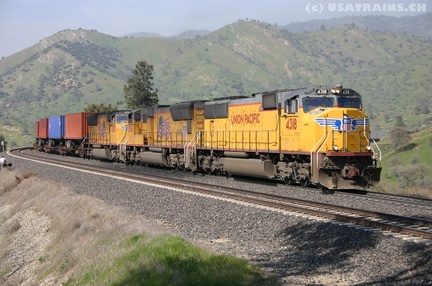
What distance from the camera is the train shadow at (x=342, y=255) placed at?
9367mm

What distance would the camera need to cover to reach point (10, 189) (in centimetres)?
3083

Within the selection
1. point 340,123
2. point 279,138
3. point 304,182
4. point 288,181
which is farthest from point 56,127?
A: point 340,123

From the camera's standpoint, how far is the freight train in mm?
19516

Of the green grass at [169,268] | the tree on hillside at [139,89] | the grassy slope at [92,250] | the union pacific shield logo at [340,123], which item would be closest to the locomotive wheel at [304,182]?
the union pacific shield logo at [340,123]

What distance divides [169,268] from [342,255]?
11.5ft

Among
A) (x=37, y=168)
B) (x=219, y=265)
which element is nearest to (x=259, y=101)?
(x=219, y=265)

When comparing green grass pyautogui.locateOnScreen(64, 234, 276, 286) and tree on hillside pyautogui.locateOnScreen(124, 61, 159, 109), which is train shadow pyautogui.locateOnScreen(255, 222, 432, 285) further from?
tree on hillside pyautogui.locateOnScreen(124, 61, 159, 109)

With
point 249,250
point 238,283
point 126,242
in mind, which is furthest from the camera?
point 126,242

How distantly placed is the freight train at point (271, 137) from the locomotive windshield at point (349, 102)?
1.5 inches

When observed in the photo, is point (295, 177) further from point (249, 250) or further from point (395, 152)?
point (395, 152)

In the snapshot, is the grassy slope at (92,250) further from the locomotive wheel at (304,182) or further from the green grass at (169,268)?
the locomotive wheel at (304,182)

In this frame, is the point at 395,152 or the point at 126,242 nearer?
the point at 126,242

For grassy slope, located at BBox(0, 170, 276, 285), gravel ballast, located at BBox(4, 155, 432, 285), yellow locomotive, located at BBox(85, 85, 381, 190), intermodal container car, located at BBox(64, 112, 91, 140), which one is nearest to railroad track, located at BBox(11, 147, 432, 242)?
gravel ballast, located at BBox(4, 155, 432, 285)

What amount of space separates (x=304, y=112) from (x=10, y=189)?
18558 millimetres
